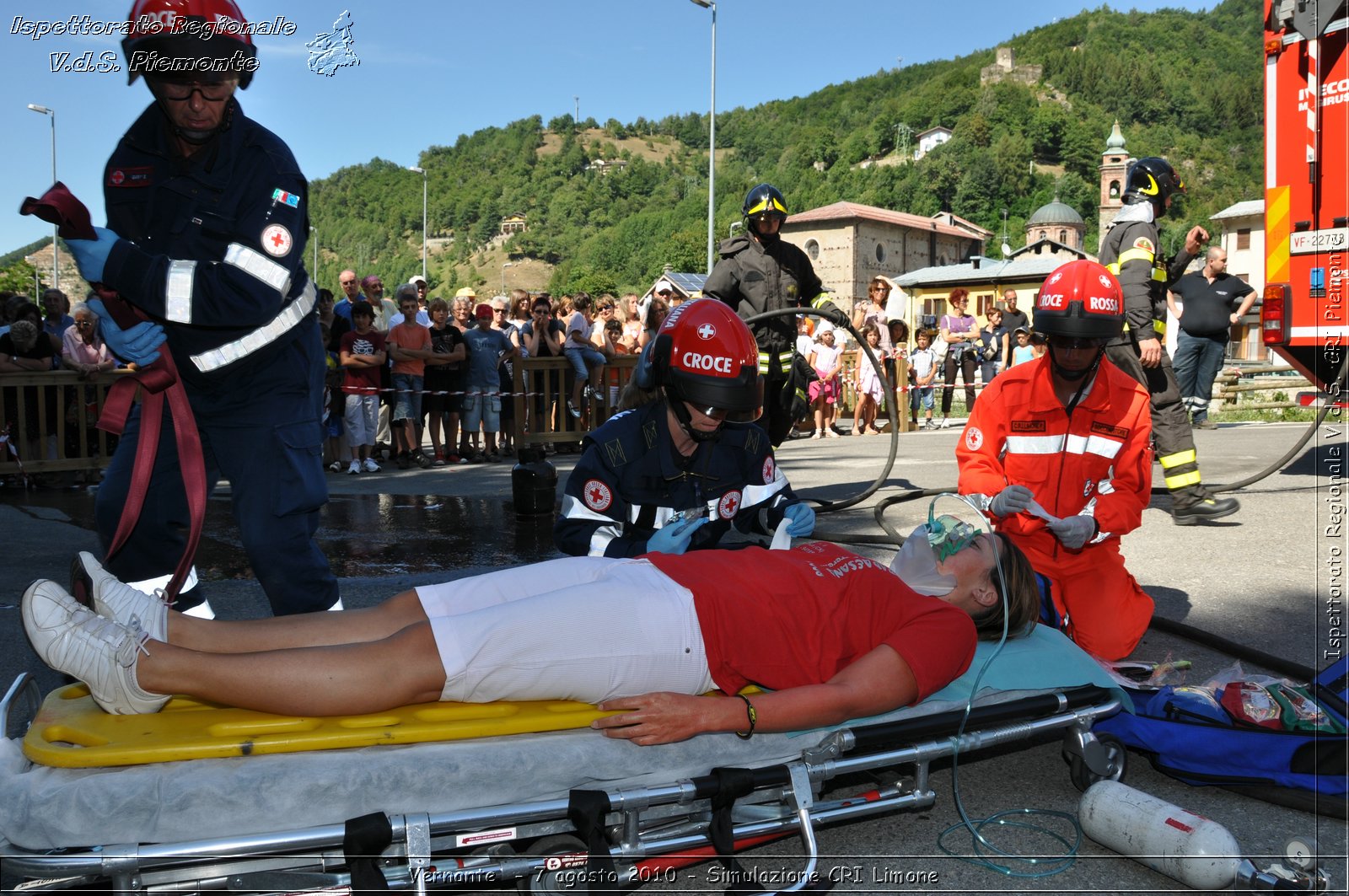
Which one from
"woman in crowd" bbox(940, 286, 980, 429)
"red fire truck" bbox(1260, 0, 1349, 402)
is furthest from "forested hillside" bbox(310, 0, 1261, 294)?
"red fire truck" bbox(1260, 0, 1349, 402)

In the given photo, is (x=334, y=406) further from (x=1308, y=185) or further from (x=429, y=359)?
(x=1308, y=185)

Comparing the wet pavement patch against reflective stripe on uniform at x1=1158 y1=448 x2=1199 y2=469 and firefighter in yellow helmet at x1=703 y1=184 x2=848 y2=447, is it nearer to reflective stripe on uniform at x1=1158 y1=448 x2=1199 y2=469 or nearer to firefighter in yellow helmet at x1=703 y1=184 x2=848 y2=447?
firefighter in yellow helmet at x1=703 y1=184 x2=848 y2=447

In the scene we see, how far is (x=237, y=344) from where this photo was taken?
3.06m

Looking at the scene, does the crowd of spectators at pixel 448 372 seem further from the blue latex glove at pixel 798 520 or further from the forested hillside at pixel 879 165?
the forested hillside at pixel 879 165

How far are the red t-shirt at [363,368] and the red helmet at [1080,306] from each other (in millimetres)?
7515

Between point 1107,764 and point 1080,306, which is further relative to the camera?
point 1080,306

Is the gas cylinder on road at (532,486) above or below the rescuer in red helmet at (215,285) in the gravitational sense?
below

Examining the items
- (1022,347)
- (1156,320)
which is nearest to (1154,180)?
(1156,320)

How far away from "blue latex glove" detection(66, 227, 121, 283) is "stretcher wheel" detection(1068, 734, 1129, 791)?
3.02 meters

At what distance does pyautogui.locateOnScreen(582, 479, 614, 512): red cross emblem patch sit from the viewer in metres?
3.59

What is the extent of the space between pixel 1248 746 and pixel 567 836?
1838 mm

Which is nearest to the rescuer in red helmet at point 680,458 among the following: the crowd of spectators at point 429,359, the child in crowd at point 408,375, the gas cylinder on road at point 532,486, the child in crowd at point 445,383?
the gas cylinder on road at point 532,486

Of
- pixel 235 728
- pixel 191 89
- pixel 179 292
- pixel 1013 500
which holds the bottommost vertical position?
pixel 235 728

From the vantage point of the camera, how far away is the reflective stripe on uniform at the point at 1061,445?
4180 mm
